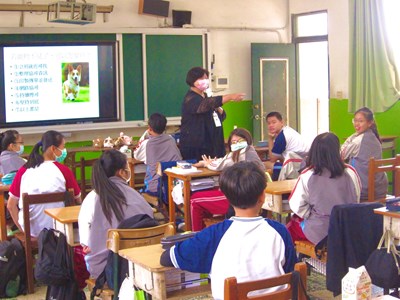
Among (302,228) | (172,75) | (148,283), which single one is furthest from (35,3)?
(148,283)

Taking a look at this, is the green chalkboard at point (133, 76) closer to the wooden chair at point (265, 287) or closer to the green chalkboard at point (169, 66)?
the green chalkboard at point (169, 66)

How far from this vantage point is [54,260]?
13.1 feet

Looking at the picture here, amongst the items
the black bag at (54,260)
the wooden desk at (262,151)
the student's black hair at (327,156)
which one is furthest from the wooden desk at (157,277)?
the wooden desk at (262,151)

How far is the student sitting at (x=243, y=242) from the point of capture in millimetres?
2633

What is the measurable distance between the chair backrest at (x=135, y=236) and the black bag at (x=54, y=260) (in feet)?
2.28

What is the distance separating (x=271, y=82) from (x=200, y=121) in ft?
13.4

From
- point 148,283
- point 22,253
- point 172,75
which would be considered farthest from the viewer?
point 172,75

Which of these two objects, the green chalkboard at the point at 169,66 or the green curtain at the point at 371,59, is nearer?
the green curtain at the point at 371,59

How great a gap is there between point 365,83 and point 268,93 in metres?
1.79

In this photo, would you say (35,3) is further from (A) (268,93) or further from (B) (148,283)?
(B) (148,283)

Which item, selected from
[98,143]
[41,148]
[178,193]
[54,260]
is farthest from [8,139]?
[54,260]

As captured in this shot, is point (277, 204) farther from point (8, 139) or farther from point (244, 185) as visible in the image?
point (8, 139)

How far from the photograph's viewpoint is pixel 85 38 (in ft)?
29.0

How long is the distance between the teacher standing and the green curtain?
10.0 feet
